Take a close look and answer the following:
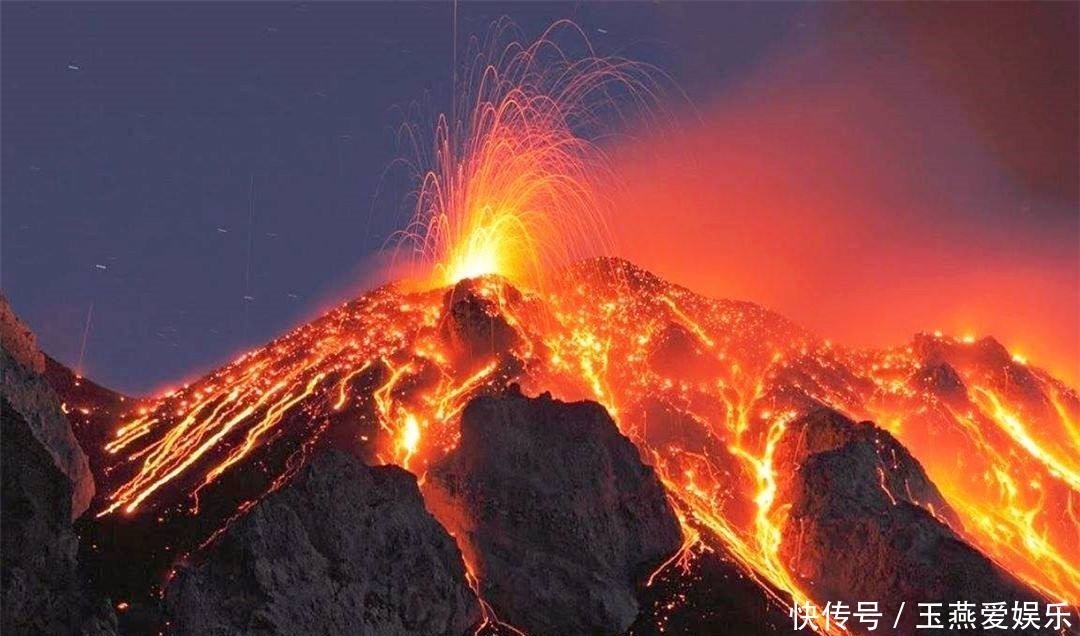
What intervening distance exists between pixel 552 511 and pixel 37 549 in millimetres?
25794

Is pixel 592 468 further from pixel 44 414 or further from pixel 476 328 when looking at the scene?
pixel 44 414

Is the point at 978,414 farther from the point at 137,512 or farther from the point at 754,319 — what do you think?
the point at 137,512

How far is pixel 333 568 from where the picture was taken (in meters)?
38.0

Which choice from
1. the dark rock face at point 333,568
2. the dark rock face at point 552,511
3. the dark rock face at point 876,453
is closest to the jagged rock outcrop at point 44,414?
the dark rock face at point 333,568

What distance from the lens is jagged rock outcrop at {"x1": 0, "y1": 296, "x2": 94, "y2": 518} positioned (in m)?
40.5

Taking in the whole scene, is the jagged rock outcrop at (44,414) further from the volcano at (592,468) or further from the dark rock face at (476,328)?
the dark rock face at (476,328)

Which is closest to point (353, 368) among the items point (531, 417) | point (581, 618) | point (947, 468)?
point (531, 417)

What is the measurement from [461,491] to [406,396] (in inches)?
582

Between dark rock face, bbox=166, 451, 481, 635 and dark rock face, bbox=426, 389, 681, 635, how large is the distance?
12.4ft

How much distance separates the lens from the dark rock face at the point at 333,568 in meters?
34.2

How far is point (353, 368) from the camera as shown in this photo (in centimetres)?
6825

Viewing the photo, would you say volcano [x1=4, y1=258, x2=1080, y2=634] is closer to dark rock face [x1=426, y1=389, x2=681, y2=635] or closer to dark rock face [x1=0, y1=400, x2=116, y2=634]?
dark rock face [x1=426, y1=389, x2=681, y2=635]

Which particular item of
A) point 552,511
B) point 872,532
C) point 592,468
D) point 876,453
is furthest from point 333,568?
point 876,453

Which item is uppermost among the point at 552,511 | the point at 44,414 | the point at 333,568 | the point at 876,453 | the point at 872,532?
the point at 44,414
